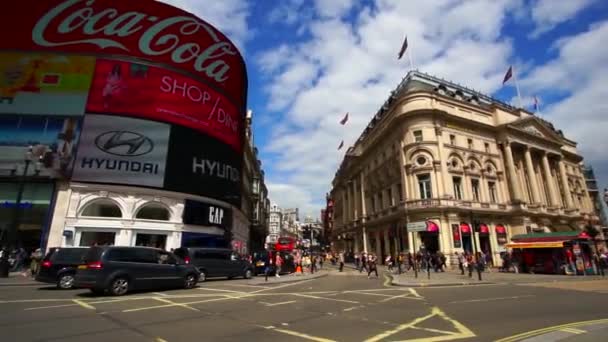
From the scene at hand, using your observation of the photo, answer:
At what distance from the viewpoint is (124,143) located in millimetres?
27250

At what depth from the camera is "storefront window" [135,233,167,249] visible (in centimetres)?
2766

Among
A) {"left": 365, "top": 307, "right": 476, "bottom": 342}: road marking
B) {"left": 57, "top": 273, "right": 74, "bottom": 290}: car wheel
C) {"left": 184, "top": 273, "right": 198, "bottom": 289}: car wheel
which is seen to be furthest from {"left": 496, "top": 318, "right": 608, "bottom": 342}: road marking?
{"left": 57, "top": 273, "right": 74, "bottom": 290}: car wheel

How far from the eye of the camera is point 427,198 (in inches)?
1405

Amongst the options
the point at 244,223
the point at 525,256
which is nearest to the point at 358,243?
the point at 244,223

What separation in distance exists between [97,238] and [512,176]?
46.0m

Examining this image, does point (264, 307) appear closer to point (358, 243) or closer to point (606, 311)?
point (606, 311)

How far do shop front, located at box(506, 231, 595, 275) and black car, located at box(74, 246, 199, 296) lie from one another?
27654 millimetres

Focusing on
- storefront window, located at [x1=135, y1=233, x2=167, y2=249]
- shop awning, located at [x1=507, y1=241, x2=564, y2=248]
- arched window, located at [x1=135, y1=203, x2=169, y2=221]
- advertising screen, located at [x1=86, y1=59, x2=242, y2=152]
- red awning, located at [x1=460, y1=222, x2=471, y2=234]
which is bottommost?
shop awning, located at [x1=507, y1=241, x2=564, y2=248]

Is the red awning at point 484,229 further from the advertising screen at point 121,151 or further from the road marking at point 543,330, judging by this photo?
the advertising screen at point 121,151

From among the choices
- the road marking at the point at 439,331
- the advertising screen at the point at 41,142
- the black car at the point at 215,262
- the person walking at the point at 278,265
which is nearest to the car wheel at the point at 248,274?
the black car at the point at 215,262

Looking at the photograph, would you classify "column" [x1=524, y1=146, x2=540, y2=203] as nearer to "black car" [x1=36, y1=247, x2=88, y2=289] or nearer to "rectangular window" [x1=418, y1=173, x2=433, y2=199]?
"rectangular window" [x1=418, y1=173, x2=433, y2=199]

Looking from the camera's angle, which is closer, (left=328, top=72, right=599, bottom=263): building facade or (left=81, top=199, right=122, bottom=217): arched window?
(left=81, top=199, right=122, bottom=217): arched window

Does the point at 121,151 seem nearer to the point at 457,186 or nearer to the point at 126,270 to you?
the point at 126,270

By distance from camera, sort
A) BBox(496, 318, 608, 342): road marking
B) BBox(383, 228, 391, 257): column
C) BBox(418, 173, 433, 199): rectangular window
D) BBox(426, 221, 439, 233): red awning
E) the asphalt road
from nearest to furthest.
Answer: BBox(496, 318, 608, 342): road marking < the asphalt road < BBox(426, 221, 439, 233): red awning < BBox(418, 173, 433, 199): rectangular window < BBox(383, 228, 391, 257): column
